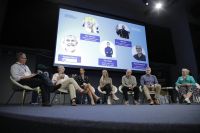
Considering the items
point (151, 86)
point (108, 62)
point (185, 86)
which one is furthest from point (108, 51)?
point (185, 86)

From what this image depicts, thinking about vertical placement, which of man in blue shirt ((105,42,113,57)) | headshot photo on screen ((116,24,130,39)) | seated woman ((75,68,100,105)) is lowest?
seated woman ((75,68,100,105))

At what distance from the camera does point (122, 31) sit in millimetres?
5207

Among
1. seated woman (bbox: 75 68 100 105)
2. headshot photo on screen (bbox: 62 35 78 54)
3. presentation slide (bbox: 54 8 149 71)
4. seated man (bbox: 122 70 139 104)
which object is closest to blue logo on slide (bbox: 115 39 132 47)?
presentation slide (bbox: 54 8 149 71)

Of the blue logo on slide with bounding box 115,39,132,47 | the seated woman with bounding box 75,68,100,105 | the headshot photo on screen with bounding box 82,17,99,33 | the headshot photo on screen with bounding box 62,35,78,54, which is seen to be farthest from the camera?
the blue logo on slide with bounding box 115,39,132,47

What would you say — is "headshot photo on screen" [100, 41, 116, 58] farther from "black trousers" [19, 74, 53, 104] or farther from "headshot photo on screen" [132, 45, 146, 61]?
"black trousers" [19, 74, 53, 104]

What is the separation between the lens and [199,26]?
647cm

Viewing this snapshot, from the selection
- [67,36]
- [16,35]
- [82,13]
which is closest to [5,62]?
[16,35]

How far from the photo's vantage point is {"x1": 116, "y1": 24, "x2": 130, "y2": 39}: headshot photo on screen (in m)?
5.14

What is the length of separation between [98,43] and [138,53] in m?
1.38

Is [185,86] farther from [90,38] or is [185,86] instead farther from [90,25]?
[90,25]

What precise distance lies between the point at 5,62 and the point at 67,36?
189 centimetres

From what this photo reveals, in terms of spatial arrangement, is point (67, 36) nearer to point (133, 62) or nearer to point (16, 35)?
point (16, 35)

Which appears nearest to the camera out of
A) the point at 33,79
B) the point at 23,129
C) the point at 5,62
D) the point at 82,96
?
the point at 23,129

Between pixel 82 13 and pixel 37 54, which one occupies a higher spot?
pixel 82 13
